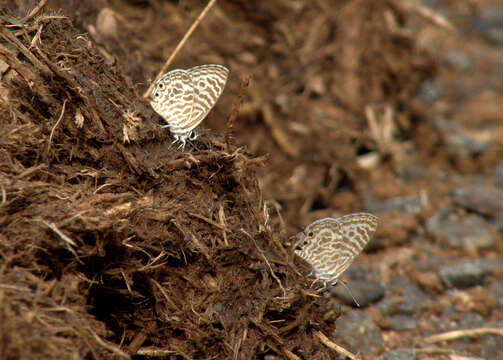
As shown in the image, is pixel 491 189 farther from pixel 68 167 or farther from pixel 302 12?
pixel 68 167

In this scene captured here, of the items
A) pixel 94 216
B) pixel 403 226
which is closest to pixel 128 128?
pixel 94 216

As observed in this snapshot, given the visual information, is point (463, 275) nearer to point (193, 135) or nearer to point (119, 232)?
point (193, 135)

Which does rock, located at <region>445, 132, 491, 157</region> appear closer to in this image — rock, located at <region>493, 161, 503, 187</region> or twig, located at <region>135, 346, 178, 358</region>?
rock, located at <region>493, 161, 503, 187</region>

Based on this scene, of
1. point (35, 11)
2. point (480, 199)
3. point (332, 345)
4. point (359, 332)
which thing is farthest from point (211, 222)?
point (480, 199)

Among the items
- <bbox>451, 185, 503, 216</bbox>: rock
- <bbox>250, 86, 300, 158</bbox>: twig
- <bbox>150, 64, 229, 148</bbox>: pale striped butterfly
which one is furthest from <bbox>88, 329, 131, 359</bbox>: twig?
<bbox>451, 185, 503, 216</bbox>: rock

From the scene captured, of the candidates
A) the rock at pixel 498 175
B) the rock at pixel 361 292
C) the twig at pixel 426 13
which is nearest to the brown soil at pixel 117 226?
the rock at pixel 361 292
